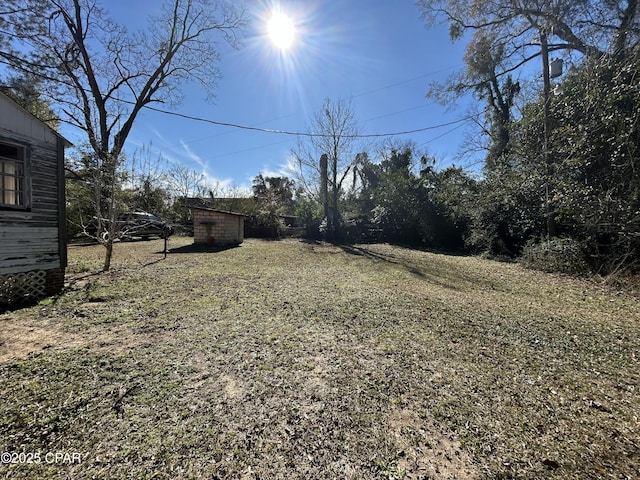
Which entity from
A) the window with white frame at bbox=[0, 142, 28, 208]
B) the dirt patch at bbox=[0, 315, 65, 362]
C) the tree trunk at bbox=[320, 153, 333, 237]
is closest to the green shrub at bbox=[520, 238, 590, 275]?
the dirt patch at bbox=[0, 315, 65, 362]

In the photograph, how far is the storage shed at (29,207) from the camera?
398cm

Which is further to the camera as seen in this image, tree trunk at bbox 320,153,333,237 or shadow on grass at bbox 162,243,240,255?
tree trunk at bbox 320,153,333,237

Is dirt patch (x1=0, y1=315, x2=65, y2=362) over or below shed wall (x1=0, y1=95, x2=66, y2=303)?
below

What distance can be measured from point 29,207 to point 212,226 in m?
8.06

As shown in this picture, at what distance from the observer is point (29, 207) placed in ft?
14.0

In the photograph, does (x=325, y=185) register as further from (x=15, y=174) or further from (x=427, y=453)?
(x=427, y=453)

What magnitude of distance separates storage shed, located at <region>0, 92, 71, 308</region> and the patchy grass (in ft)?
1.93

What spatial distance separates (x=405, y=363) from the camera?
2518 mm

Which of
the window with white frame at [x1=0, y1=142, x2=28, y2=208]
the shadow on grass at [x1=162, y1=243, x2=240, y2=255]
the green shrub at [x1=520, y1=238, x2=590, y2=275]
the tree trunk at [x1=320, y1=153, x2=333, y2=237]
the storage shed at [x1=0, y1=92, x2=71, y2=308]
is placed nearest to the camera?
the storage shed at [x1=0, y1=92, x2=71, y2=308]

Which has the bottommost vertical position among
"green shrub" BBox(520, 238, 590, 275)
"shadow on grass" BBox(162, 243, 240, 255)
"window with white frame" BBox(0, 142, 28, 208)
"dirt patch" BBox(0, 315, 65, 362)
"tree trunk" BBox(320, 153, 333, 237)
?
"dirt patch" BBox(0, 315, 65, 362)

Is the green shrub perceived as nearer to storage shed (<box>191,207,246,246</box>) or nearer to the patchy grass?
the patchy grass

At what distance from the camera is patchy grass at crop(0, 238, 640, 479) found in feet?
4.81

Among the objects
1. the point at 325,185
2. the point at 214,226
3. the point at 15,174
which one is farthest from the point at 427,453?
the point at 325,185

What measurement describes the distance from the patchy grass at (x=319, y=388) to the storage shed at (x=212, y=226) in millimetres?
8200
